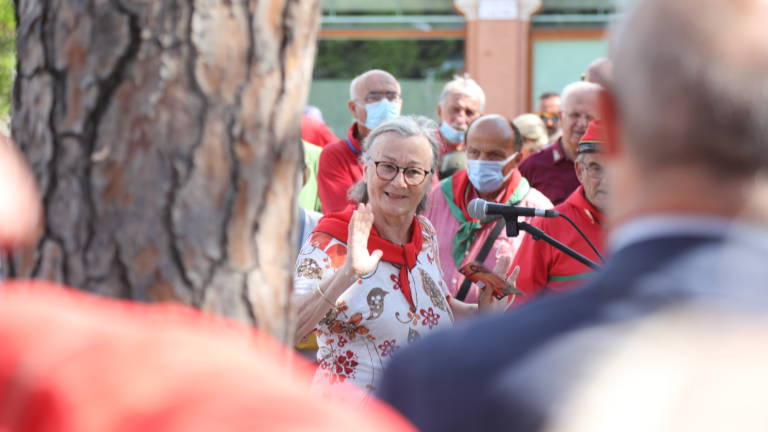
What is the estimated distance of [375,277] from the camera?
4145 mm

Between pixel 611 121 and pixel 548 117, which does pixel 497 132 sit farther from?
pixel 611 121

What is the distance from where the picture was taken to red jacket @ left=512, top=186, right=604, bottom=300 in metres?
4.61

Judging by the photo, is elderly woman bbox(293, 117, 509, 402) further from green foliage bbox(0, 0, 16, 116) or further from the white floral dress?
green foliage bbox(0, 0, 16, 116)

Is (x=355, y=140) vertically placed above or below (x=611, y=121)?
below

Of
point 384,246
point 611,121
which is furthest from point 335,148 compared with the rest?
point 611,121

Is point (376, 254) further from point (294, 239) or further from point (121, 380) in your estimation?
point (121, 380)

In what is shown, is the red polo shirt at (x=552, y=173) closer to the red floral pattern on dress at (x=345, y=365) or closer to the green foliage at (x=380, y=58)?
the red floral pattern on dress at (x=345, y=365)

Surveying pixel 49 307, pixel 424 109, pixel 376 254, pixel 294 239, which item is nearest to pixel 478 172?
pixel 376 254

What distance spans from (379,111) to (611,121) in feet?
18.5

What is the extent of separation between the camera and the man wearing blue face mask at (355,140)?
617cm

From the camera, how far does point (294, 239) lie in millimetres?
1811

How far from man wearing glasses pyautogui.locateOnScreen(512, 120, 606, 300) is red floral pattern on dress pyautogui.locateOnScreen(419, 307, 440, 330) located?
1.77 feet

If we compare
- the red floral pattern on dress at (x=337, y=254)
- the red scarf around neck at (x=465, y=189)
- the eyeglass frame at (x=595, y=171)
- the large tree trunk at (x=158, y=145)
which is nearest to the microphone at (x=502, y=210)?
the red floral pattern on dress at (x=337, y=254)

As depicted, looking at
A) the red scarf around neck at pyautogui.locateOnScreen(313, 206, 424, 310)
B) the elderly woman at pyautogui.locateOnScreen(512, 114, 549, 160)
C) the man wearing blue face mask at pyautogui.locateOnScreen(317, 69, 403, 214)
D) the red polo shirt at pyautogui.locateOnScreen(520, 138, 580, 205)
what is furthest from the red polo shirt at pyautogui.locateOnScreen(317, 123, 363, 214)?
the elderly woman at pyautogui.locateOnScreen(512, 114, 549, 160)
